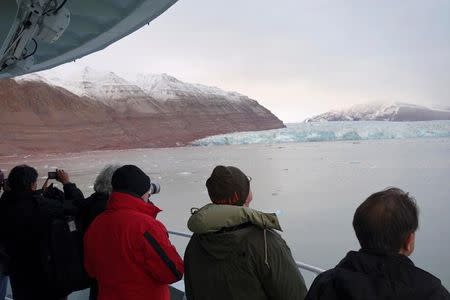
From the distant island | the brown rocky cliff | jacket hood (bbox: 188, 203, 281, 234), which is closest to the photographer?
jacket hood (bbox: 188, 203, 281, 234)

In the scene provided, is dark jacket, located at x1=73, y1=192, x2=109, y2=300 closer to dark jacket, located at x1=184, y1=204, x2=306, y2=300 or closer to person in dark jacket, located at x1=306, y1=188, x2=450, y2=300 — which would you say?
dark jacket, located at x1=184, y1=204, x2=306, y2=300

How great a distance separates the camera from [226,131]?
5875 centimetres

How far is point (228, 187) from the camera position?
1.15 m

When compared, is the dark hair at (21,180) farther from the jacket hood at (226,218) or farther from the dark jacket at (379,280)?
the dark jacket at (379,280)

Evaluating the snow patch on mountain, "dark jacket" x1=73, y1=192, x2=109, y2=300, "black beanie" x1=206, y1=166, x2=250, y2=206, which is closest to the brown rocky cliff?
the snow patch on mountain

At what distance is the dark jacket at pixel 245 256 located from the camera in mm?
1020

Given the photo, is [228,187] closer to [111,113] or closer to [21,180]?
[21,180]

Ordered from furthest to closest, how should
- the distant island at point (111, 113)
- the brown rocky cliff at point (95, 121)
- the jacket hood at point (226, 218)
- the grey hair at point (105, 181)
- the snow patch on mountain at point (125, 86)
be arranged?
1. the snow patch on mountain at point (125, 86)
2. the distant island at point (111, 113)
3. the brown rocky cliff at point (95, 121)
4. the grey hair at point (105, 181)
5. the jacket hood at point (226, 218)

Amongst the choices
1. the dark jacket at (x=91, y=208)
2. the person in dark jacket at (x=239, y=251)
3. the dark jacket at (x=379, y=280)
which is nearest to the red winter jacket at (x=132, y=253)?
the person in dark jacket at (x=239, y=251)

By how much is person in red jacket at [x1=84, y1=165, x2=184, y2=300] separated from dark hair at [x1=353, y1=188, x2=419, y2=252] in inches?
24.4

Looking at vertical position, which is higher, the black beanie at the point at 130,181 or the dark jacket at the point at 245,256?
the black beanie at the point at 130,181

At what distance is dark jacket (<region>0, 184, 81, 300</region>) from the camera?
5.64 feet

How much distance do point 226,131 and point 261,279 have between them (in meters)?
57.8

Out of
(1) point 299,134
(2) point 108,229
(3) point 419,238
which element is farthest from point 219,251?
(1) point 299,134
